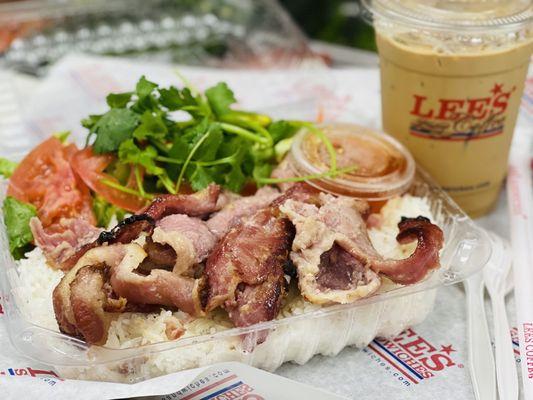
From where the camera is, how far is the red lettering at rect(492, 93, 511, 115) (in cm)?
232

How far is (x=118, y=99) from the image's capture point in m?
2.31

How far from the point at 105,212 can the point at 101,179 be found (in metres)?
0.10

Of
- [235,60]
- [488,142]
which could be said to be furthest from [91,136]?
[235,60]

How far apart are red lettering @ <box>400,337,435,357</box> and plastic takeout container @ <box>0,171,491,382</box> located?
5 centimetres

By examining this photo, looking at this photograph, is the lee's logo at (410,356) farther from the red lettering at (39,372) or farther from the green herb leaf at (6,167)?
the green herb leaf at (6,167)

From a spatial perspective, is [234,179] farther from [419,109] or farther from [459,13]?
[459,13]

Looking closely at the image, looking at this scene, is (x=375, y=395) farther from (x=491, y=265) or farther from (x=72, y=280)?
(x=72, y=280)

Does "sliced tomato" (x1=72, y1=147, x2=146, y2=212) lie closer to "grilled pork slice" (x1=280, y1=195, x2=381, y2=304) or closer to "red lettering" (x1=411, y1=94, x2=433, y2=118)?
"grilled pork slice" (x1=280, y1=195, x2=381, y2=304)

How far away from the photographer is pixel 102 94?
352cm

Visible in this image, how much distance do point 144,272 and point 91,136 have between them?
2.26ft

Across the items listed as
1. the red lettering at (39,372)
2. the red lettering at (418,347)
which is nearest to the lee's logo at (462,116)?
the red lettering at (418,347)

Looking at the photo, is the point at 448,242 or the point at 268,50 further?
the point at 268,50

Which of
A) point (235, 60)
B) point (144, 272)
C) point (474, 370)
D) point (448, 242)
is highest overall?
point (144, 272)

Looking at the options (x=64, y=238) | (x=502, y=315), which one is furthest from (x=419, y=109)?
(x=64, y=238)
